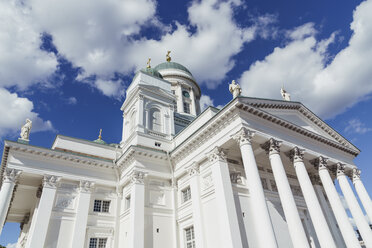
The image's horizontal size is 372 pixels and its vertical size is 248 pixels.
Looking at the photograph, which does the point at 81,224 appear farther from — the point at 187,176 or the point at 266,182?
the point at 266,182

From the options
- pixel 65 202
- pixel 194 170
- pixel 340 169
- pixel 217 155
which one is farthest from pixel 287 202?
pixel 65 202

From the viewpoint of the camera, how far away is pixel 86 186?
17.8 meters

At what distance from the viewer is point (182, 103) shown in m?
31.1

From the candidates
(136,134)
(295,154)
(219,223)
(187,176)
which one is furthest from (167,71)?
(219,223)

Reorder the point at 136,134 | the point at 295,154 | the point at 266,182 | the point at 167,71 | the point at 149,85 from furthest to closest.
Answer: the point at 167,71
the point at 149,85
the point at 136,134
the point at 266,182
the point at 295,154

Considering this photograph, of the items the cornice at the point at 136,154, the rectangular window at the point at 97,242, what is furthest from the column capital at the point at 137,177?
the rectangular window at the point at 97,242

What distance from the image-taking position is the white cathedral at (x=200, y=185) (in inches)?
536

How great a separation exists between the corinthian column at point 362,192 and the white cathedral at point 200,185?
0.08m

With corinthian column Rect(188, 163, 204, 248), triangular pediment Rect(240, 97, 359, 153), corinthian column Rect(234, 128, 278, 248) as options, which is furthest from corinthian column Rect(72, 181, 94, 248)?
triangular pediment Rect(240, 97, 359, 153)

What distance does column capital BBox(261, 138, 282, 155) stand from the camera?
14742 mm

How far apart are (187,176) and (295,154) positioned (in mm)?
7242

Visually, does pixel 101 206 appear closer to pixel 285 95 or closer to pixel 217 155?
pixel 217 155

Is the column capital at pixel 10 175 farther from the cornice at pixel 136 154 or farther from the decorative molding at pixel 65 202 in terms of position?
the cornice at pixel 136 154

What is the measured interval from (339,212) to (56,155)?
62.8ft
